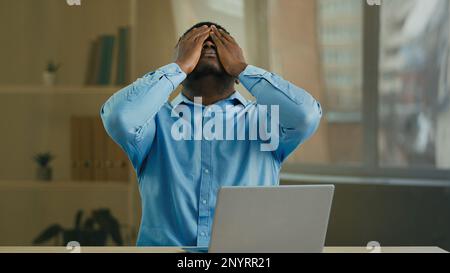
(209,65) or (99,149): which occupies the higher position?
(209,65)

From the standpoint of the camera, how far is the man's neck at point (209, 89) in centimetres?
195

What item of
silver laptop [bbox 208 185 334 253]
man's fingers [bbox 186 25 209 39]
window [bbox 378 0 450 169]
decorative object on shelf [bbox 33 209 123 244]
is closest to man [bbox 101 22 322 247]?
man's fingers [bbox 186 25 209 39]

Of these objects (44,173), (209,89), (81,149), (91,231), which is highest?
(209,89)

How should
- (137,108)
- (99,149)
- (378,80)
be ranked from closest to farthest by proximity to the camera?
(137,108) → (99,149) → (378,80)

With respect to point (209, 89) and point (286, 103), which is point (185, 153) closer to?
point (209, 89)

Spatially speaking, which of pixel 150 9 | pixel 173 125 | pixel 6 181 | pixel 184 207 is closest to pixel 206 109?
pixel 173 125

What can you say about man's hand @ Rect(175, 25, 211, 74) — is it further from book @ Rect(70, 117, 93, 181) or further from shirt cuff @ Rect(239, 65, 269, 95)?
book @ Rect(70, 117, 93, 181)

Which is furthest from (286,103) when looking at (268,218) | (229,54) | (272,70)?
(272,70)

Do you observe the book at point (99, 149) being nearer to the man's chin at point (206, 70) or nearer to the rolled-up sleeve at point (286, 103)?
the man's chin at point (206, 70)

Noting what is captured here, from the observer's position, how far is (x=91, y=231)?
3074mm

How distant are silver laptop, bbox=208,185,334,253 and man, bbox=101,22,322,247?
445 mm

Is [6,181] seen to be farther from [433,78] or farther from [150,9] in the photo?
[433,78]

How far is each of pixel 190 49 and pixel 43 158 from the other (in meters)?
1.40

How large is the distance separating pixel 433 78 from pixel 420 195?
21.3 inches
